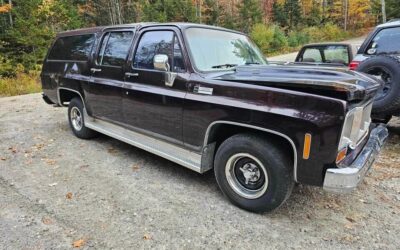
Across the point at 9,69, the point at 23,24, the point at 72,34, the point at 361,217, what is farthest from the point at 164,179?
the point at 23,24

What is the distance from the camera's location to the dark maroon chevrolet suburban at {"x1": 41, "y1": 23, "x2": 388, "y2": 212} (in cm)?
306

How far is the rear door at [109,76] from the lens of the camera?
4.97 metres

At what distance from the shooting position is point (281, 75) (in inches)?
139

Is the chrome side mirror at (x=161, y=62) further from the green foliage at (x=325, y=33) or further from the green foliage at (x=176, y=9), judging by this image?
the green foliage at (x=325, y=33)

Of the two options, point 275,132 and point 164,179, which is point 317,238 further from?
point 164,179

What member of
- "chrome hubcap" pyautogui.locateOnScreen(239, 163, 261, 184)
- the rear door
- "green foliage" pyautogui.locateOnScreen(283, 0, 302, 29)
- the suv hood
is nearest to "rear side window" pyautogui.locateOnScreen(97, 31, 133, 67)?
the rear door

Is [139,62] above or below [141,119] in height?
above

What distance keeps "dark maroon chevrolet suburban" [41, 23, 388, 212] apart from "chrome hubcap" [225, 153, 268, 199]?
0.04 feet

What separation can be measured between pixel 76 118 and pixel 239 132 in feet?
12.8

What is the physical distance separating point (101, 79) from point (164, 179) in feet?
6.63

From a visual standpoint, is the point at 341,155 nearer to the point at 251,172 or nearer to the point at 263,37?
the point at 251,172

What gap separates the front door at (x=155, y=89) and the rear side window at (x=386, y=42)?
12.6 ft

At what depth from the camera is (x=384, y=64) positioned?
16.8 feet

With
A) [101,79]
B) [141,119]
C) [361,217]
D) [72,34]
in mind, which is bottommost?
[361,217]
